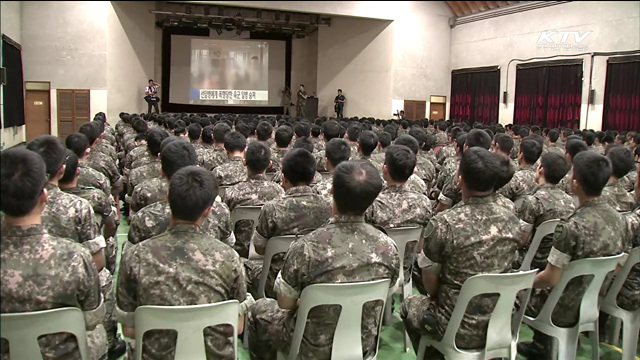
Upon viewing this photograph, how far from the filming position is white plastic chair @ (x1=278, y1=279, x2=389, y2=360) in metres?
2.17

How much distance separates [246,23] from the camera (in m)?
21.5

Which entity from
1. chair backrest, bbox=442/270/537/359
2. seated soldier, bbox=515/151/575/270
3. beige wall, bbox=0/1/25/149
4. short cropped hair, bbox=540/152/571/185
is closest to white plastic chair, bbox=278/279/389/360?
chair backrest, bbox=442/270/537/359

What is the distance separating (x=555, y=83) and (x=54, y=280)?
650 inches

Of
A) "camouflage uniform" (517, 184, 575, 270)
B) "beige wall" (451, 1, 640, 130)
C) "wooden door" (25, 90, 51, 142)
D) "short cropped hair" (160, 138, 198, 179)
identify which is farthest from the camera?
"wooden door" (25, 90, 51, 142)

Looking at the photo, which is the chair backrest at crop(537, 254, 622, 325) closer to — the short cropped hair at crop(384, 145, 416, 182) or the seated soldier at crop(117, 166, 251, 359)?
the short cropped hair at crop(384, 145, 416, 182)

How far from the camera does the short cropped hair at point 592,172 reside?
2.89m

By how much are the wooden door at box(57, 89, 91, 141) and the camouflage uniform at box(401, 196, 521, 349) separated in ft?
48.8

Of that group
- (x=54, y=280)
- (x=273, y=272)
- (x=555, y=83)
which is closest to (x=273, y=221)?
(x=273, y=272)

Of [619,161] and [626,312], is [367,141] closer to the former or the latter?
[619,161]

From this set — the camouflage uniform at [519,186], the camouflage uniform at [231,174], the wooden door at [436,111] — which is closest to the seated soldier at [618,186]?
the camouflage uniform at [519,186]

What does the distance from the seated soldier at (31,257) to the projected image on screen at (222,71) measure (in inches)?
821

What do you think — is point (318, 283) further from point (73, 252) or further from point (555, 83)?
point (555, 83)

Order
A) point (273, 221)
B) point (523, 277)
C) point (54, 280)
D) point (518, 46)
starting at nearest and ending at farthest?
point (54, 280)
point (523, 277)
point (273, 221)
point (518, 46)

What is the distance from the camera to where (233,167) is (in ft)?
16.4
